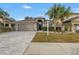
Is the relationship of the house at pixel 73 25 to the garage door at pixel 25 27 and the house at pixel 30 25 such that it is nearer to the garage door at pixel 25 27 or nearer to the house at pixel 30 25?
the house at pixel 30 25

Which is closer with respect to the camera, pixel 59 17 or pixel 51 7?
pixel 51 7

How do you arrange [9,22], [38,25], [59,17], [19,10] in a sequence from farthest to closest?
[38,25]
[9,22]
[59,17]
[19,10]

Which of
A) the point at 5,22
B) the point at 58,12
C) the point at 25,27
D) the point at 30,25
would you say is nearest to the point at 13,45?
the point at 58,12

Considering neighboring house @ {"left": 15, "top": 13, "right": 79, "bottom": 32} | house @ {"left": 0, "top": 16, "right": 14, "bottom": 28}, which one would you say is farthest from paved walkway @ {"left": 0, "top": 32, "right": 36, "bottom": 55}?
house @ {"left": 0, "top": 16, "right": 14, "bottom": 28}

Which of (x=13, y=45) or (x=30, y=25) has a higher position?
(x=30, y=25)

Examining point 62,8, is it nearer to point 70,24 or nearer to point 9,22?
point 70,24

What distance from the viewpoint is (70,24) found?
22250 mm

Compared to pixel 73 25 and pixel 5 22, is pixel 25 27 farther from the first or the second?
pixel 73 25

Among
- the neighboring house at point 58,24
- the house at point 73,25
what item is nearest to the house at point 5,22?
the neighboring house at point 58,24

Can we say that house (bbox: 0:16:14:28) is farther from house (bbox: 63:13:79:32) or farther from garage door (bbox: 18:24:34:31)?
house (bbox: 63:13:79:32)
